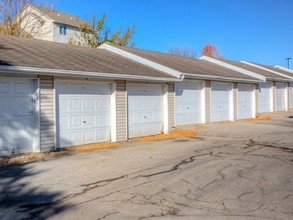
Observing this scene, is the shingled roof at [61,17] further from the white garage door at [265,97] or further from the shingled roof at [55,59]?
the shingled roof at [55,59]

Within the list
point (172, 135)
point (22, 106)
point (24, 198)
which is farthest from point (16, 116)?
point (172, 135)

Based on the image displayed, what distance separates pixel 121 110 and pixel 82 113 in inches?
69.2

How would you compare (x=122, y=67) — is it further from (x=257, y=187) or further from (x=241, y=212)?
(x=241, y=212)

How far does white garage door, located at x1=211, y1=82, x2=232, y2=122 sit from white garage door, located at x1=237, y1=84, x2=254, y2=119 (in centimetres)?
132

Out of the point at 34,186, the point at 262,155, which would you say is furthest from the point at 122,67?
the point at 34,186

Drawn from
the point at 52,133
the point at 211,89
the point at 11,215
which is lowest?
the point at 11,215

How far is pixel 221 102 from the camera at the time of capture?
778 inches

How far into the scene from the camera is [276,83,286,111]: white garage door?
28217 mm

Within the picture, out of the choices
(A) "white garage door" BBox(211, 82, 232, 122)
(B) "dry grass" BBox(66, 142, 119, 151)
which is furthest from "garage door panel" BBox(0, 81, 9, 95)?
(A) "white garage door" BBox(211, 82, 232, 122)

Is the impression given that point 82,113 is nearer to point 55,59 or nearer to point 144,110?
point 55,59

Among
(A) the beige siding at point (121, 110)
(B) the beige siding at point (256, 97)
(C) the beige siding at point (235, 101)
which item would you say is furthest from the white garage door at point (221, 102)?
(A) the beige siding at point (121, 110)

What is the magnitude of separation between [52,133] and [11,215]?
5733 millimetres

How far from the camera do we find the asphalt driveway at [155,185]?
5.01 m

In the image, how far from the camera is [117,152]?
10328mm
